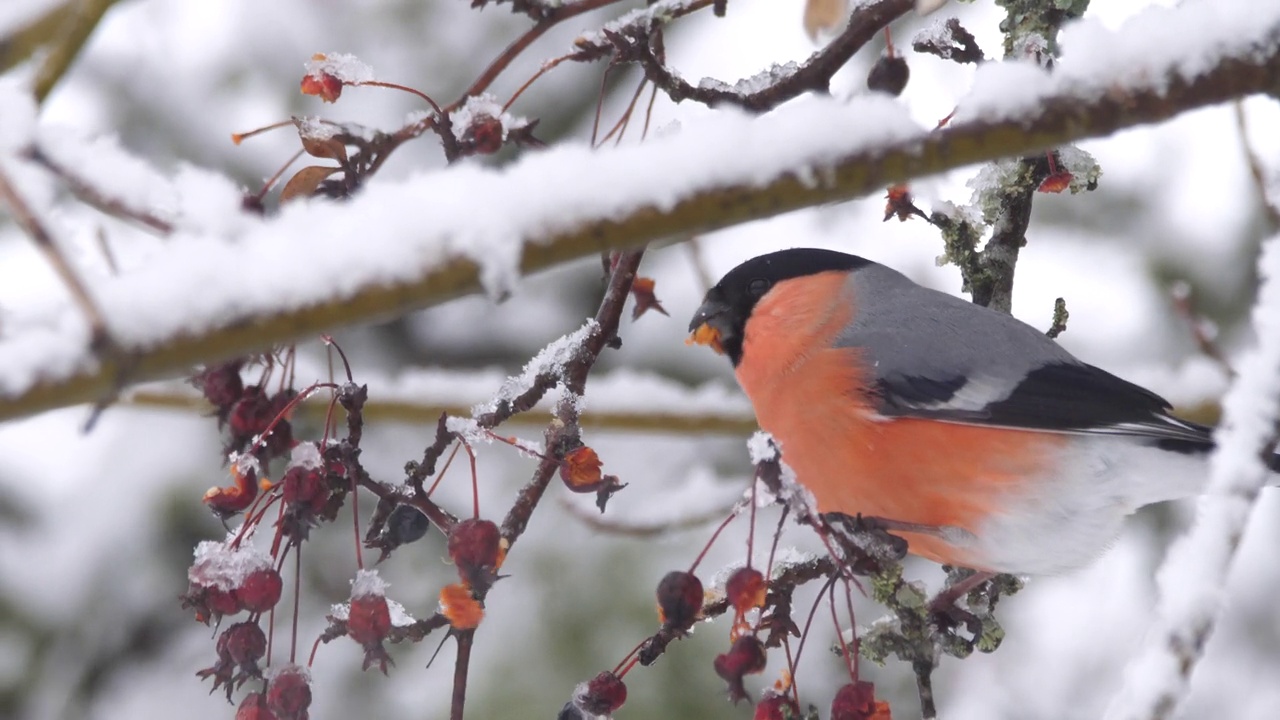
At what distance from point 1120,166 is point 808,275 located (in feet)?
6.92

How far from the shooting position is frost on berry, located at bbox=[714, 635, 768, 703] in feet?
4.82

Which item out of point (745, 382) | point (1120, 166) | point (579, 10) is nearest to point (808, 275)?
point (745, 382)

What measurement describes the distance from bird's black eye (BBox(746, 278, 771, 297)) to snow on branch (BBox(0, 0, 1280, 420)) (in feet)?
4.09

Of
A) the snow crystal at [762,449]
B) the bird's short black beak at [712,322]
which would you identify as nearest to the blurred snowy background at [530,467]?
the bird's short black beak at [712,322]

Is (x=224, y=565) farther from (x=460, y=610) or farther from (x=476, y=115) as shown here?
(x=476, y=115)

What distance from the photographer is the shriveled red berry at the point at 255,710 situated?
150 centimetres

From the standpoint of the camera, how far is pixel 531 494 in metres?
1.54

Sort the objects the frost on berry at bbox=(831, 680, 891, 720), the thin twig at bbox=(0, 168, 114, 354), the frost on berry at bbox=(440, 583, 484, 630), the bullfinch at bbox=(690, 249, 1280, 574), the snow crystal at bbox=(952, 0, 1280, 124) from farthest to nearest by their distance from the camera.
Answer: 1. the bullfinch at bbox=(690, 249, 1280, 574)
2. the frost on berry at bbox=(831, 680, 891, 720)
3. the frost on berry at bbox=(440, 583, 484, 630)
4. the snow crystal at bbox=(952, 0, 1280, 124)
5. the thin twig at bbox=(0, 168, 114, 354)

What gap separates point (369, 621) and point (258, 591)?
0.17 m

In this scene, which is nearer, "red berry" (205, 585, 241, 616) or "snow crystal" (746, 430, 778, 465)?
"snow crystal" (746, 430, 778, 465)

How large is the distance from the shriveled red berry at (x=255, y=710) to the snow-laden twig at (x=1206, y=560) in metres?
1.01

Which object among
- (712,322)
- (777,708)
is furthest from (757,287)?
(777,708)

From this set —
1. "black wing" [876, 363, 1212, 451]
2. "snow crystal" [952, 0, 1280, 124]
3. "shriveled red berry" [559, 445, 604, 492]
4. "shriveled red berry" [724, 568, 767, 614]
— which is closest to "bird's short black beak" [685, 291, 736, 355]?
"black wing" [876, 363, 1212, 451]

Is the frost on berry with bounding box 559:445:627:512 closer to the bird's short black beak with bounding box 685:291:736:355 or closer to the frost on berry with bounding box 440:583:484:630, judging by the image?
the frost on berry with bounding box 440:583:484:630
